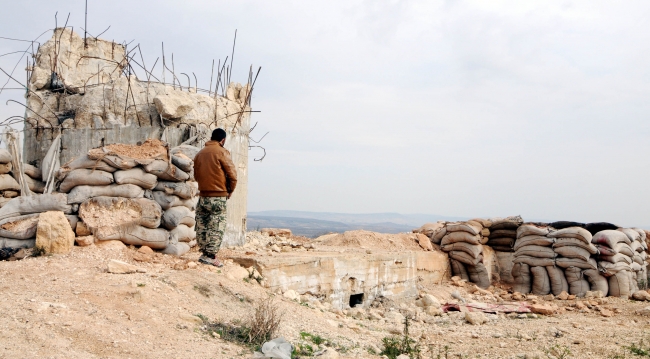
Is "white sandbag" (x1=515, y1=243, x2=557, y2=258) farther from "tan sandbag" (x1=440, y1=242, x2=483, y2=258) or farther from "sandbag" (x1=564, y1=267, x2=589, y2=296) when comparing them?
"tan sandbag" (x1=440, y1=242, x2=483, y2=258)

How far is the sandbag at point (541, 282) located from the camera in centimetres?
986

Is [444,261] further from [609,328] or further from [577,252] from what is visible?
[609,328]

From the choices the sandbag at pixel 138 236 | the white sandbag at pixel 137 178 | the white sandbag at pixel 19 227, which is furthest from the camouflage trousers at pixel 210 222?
the white sandbag at pixel 19 227

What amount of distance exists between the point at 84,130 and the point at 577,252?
8.35 metres

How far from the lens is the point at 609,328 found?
7004mm

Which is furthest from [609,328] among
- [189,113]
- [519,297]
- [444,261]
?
[189,113]

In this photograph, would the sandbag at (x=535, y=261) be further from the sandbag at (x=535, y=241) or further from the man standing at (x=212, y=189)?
the man standing at (x=212, y=189)

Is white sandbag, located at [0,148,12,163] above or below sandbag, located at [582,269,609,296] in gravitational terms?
above

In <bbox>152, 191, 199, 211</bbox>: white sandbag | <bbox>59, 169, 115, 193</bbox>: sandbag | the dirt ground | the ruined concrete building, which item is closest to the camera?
the dirt ground

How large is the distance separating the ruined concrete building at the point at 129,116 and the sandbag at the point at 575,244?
222 inches

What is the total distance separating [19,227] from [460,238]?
7.61m

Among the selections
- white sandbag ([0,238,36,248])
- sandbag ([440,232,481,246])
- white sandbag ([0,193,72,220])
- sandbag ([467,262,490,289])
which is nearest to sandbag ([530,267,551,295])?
sandbag ([467,262,490,289])

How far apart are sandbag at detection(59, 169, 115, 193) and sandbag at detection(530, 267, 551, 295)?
760cm

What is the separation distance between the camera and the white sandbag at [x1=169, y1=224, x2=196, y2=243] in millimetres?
6434
